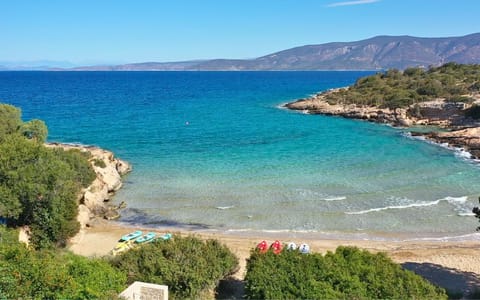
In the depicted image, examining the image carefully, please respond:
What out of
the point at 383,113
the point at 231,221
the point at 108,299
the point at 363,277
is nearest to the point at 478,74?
the point at 383,113

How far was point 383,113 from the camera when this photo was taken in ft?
217

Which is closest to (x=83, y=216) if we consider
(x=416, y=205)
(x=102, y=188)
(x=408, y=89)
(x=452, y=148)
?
(x=102, y=188)

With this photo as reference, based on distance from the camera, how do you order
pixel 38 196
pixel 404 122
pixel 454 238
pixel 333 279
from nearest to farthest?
pixel 333 279 < pixel 38 196 < pixel 454 238 < pixel 404 122

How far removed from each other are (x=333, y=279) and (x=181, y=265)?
5612 mm

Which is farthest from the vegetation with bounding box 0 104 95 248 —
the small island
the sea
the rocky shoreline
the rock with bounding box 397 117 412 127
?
the rock with bounding box 397 117 412 127

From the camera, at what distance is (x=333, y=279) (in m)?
13.6

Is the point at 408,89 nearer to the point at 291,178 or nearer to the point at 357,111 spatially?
the point at 357,111

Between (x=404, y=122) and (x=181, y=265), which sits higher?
(x=404, y=122)

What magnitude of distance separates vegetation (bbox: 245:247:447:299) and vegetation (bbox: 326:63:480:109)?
5769 cm

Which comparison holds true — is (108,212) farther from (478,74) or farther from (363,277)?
(478,74)

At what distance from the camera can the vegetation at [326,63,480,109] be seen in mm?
69438

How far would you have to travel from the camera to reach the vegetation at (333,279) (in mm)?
13141

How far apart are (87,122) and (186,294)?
54.6 metres

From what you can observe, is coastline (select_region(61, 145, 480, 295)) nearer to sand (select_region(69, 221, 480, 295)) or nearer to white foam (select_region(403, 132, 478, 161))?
sand (select_region(69, 221, 480, 295))
